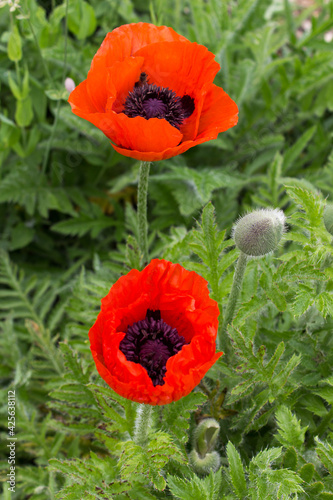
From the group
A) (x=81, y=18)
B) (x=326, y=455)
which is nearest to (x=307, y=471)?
(x=326, y=455)

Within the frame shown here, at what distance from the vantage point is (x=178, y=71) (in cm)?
174

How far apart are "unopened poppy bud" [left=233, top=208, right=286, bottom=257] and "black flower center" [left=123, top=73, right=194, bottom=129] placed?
0.48 metres

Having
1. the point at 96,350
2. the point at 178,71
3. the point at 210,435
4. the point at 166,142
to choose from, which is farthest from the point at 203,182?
the point at 96,350

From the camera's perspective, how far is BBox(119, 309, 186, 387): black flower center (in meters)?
1.41

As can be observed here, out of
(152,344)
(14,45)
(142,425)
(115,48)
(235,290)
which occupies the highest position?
(14,45)

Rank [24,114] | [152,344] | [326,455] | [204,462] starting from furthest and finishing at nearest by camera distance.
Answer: [24,114], [204,462], [326,455], [152,344]

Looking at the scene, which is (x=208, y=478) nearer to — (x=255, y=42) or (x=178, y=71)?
(x=178, y=71)

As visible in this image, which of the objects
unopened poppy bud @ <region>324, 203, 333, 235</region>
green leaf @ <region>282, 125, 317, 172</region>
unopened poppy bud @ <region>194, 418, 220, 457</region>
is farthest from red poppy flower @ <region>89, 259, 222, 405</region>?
green leaf @ <region>282, 125, 317, 172</region>

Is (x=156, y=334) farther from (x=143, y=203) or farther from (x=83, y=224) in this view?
(x=83, y=224)

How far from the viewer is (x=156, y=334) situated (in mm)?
1490

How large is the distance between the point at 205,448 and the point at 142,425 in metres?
0.30

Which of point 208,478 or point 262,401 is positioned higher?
point 262,401

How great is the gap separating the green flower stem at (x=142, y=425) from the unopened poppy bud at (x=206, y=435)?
19cm

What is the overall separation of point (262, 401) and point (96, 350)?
71cm
